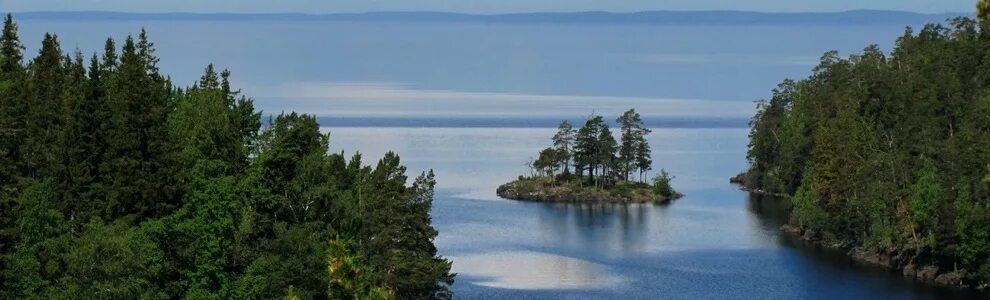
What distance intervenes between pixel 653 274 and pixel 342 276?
2172 inches

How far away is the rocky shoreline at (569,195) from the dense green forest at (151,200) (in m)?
78.4

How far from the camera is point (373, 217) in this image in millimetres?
67125

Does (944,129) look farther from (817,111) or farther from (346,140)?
(346,140)

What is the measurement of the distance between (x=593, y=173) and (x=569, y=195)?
1059 centimetres

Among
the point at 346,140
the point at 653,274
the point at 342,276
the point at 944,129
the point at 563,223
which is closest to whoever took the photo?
the point at 342,276

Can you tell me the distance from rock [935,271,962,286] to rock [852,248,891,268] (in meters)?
6.40

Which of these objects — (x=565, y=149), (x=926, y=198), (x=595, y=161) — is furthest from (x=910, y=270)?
(x=565, y=149)

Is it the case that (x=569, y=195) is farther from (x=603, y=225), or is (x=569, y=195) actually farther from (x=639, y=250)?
(x=639, y=250)

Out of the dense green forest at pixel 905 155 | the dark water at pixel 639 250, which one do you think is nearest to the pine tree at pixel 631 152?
the dark water at pixel 639 250

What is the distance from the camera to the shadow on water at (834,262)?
88.4 meters

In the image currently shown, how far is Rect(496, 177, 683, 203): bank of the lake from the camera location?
143 metres

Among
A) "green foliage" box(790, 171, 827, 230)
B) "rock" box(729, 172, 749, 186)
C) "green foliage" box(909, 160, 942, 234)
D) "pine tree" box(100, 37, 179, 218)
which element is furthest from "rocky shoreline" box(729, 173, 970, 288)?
"pine tree" box(100, 37, 179, 218)

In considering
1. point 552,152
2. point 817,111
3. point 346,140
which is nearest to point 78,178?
point 817,111

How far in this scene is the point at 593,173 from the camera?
15462 centimetres
